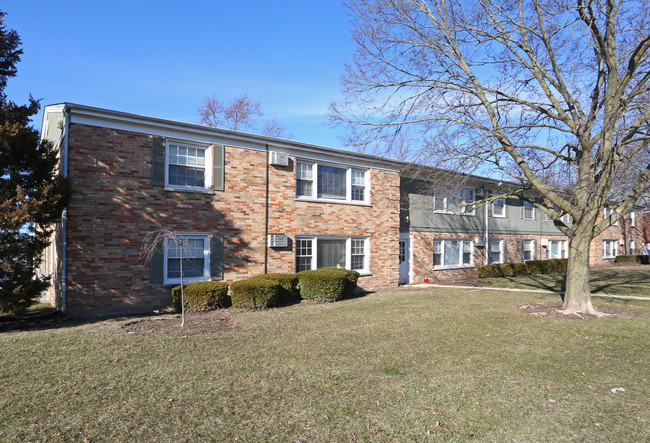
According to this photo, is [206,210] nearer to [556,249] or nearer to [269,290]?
[269,290]

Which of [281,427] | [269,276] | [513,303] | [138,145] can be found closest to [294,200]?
[269,276]

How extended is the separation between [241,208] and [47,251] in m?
7.81

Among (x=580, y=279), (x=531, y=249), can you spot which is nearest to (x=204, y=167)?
(x=580, y=279)

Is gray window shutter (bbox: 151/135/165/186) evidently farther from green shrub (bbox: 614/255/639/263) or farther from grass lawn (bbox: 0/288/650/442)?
green shrub (bbox: 614/255/639/263)

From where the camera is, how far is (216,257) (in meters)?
11.7

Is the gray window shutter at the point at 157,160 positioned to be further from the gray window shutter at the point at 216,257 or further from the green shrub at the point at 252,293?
the green shrub at the point at 252,293

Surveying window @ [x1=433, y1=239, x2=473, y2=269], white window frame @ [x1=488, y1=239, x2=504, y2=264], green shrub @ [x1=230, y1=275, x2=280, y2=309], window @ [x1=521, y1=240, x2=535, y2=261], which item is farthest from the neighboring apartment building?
window @ [x1=521, y1=240, x2=535, y2=261]

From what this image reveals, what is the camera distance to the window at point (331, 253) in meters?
13.9

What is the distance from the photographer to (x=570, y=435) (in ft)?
13.3

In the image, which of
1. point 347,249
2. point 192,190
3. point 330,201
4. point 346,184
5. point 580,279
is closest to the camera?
point 580,279

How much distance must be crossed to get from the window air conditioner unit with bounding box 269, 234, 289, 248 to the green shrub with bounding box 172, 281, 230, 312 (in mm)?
2517

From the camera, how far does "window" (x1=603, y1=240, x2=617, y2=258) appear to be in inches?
1237

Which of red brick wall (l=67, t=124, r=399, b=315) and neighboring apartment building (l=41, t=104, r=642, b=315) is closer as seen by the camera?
red brick wall (l=67, t=124, r=399, b=315)

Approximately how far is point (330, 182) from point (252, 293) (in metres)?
5.41
